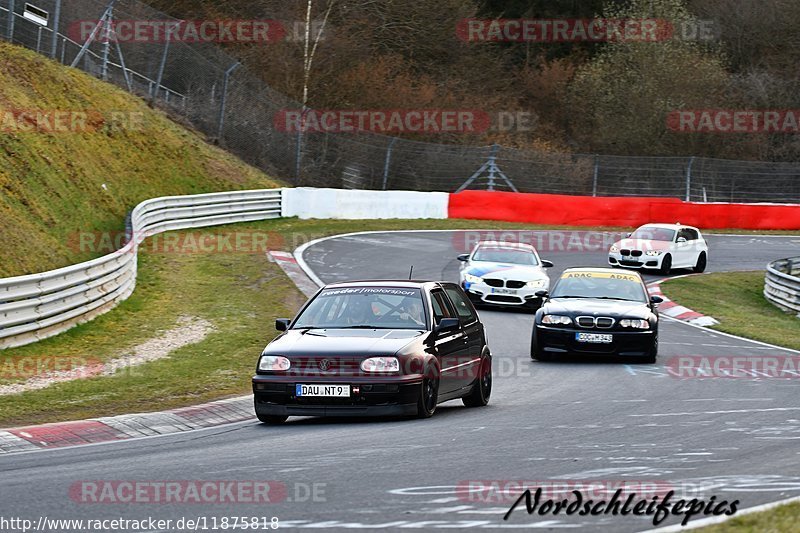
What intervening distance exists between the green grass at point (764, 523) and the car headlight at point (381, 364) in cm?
477

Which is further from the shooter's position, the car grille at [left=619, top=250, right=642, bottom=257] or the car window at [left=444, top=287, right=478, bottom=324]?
the car grille at [left=619, top=250, right=642, bottom=257]

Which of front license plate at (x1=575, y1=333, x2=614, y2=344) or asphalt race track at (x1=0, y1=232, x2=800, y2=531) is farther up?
asphalt race track at (x1=0, y1=232, x2=800, y2=531)

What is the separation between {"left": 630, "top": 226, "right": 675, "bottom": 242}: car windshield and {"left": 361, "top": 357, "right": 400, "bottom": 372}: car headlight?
73.7 feet

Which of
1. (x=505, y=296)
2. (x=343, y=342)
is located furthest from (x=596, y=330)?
(x=343, y=342)

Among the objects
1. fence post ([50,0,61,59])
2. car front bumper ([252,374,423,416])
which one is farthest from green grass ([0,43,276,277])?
car front bumper ([252,374,423,416])

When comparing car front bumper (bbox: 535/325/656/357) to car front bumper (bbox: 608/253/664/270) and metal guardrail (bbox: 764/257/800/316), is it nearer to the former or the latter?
metal guardrail (bbox: 764/257/800/316)

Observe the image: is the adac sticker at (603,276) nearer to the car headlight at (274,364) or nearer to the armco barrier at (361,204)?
the car headlight at (274,364)

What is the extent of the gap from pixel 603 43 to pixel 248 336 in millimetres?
52531

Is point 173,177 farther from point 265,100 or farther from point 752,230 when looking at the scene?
point 752,230

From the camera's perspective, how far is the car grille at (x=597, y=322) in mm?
17016

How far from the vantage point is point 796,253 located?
37.8 metres

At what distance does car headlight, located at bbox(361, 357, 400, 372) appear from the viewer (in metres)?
10.9

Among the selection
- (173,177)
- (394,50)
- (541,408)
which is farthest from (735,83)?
(541,408)

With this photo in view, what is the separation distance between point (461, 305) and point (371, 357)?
8.16 ft
